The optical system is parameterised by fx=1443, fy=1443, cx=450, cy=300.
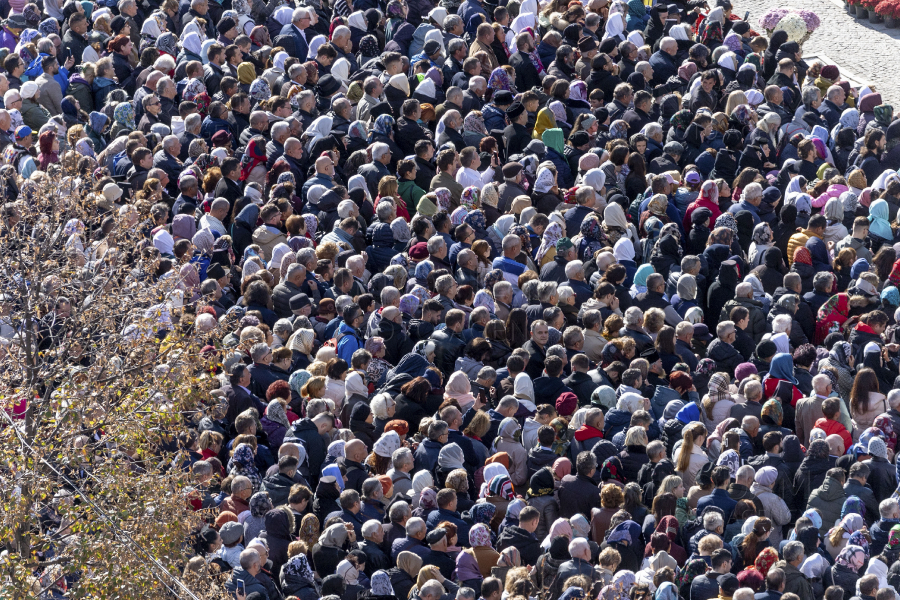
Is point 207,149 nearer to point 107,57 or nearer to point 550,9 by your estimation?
point 107,57

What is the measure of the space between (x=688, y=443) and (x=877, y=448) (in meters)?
1.99

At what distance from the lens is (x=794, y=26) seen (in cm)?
2359

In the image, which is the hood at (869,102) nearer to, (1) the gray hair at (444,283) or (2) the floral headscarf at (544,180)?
(2) the floral headscarf at (544,180)

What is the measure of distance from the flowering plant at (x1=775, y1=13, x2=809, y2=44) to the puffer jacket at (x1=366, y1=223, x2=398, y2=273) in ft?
28.6

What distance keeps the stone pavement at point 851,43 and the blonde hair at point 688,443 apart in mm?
13927

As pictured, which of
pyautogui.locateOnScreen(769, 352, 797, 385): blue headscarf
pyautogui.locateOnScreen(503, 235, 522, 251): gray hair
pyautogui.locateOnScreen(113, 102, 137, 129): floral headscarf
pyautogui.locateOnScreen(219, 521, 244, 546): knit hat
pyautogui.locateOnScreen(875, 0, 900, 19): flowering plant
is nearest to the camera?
pyautogui.locateOnScreen(219, 521, 244, 546): knit hat

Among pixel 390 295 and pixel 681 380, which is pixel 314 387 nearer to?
pixel 390 295

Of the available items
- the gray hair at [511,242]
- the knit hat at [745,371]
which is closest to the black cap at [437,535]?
the knit hat at [745,371]

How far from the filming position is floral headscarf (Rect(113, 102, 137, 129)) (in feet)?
68.3

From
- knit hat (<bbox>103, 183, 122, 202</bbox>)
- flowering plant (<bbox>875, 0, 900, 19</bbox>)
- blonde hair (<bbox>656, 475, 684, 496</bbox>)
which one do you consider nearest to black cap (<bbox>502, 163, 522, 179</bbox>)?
knit hat (<bbox>103, 183, 122, 202</bbox>)

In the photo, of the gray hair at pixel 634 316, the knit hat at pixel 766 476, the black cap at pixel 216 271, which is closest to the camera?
the knit hat at pixel 766 476

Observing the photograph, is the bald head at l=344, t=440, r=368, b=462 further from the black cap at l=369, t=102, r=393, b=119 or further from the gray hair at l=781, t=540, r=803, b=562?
the black cap at l=369, t=102, r=393, b=119

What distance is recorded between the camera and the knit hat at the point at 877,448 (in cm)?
1505

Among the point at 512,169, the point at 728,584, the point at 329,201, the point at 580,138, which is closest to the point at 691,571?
the point at 728,584
